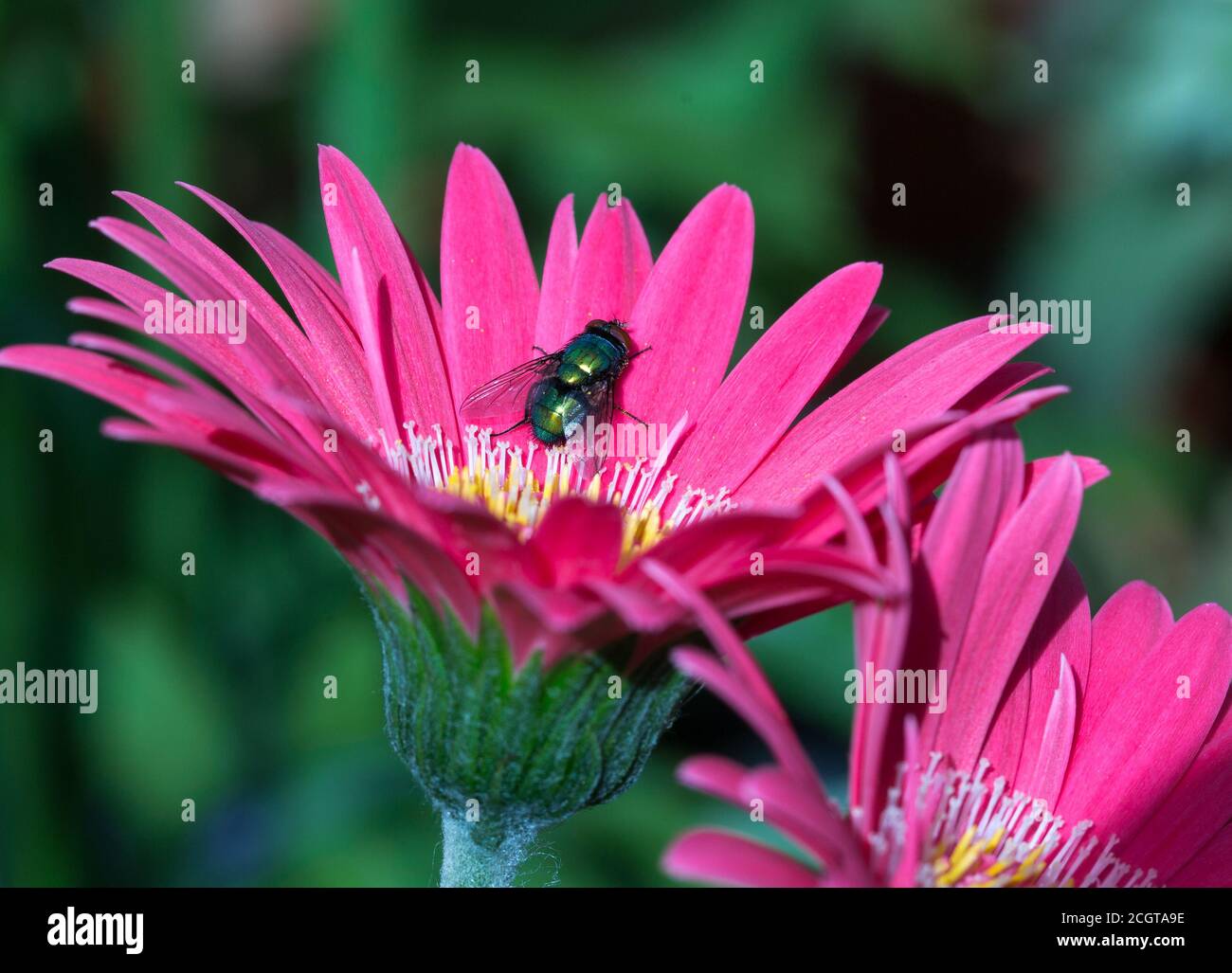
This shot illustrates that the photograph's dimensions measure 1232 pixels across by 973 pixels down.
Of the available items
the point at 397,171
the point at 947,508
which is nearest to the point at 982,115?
the point at 397,171

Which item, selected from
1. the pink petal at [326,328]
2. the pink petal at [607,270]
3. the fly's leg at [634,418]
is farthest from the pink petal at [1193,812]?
the pink petal at [326,328]

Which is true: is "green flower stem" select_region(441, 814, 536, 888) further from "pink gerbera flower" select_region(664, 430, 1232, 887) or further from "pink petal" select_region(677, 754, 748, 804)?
"pink petal" select_region(677, 754, 748, 804)

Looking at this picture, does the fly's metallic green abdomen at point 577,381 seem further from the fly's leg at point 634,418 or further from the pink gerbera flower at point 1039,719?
the pink gerbera flower at point 1039,719

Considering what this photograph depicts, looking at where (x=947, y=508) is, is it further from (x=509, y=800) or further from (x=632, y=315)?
(x=632, y=315)

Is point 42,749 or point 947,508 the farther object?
point 42,749

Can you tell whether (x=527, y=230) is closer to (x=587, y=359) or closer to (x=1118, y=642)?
(x=587, y=359)

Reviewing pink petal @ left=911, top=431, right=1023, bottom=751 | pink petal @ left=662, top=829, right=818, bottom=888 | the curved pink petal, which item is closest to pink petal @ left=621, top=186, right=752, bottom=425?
the curved pink petal
